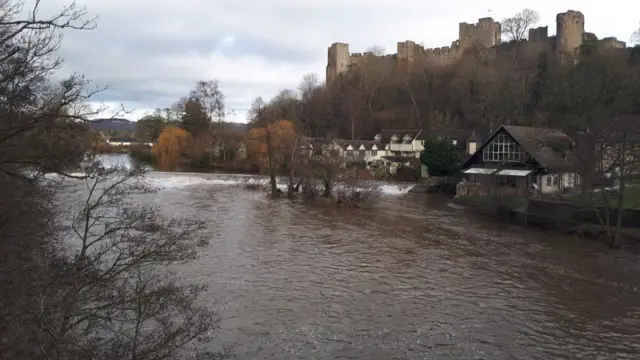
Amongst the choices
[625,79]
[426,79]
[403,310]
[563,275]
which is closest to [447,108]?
[426,79]

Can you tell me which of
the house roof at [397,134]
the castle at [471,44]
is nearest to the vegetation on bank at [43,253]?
the house roof at [397,134]

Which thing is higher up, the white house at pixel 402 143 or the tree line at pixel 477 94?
the tree line at pixel 477 94

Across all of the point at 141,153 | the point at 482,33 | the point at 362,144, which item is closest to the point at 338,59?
the point at 482,33

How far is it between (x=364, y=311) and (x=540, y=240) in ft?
37.5

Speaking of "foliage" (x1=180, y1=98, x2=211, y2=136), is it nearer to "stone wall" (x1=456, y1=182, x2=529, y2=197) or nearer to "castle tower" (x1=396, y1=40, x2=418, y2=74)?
"castle tower" (x1=396, y1=40, x2=418, y2=74)

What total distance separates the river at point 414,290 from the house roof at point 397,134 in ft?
108

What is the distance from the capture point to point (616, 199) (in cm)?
2456

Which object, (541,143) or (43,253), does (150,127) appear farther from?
(43,253)

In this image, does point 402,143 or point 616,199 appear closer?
point 616,199

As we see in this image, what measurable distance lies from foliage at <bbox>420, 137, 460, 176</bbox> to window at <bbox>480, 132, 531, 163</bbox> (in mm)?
5665

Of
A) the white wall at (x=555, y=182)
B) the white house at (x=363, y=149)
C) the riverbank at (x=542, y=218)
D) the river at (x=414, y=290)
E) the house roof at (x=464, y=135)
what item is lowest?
the river at (x=414, y=290)

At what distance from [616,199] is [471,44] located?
57828 millimetres

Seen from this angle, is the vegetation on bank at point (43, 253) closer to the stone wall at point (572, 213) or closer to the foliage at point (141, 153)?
the stone wall at point (572, 213)

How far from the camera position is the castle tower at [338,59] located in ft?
300
